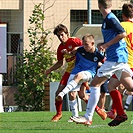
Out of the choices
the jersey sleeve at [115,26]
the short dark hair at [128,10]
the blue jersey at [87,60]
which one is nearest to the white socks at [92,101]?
the jersey sleeve at [115,26]

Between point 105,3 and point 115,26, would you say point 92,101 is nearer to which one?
point 115,26

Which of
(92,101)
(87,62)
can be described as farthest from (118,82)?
(87,62)

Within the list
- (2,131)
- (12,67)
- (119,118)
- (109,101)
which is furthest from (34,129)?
(12,67)

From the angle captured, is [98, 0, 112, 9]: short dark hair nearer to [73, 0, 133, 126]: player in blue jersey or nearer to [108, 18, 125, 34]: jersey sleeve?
[73, 0, 133, 126]: player in blue jersey

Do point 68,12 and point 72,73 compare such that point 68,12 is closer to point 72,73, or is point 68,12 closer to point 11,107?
point 11,107

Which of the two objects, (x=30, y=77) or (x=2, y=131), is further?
(x=30, y=77)

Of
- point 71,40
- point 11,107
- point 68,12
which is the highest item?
point 68,12

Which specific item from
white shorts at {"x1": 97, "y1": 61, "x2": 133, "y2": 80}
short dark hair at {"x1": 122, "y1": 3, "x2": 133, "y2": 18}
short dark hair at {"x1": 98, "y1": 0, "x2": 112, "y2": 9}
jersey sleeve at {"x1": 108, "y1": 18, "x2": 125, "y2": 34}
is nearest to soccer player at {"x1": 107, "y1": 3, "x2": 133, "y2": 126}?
short dark hair at {"x1": 122, "y1": 3, "x2": 133, "y2": 18}

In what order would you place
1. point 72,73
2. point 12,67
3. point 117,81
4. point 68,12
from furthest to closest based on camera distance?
point 68,12 < point 12,67 < point 72,73 < point 117,81

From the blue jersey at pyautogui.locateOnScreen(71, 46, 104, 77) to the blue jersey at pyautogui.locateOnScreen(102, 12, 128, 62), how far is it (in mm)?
1882

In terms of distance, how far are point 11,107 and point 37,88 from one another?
3.45 ft

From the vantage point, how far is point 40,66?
65.9ft

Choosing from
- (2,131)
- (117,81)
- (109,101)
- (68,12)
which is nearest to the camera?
(2,131)

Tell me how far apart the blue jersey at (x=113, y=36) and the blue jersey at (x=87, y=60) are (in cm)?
188
